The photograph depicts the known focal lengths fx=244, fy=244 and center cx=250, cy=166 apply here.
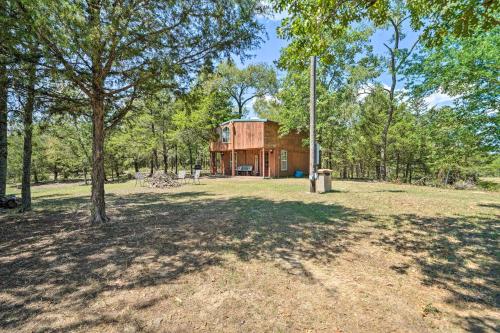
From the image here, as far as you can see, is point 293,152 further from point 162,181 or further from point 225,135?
point 162,181

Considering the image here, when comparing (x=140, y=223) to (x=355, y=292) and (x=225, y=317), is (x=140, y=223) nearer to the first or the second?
(x=225, y=317)

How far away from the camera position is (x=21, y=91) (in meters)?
6.11

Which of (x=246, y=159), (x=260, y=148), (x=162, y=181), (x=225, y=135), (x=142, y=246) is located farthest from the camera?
(x=246, y=159)

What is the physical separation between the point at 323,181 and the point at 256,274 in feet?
26.4

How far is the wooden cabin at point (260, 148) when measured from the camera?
19812 millimetres

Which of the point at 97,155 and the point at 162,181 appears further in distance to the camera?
the point at 162,181

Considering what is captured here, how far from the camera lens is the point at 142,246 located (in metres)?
4.60

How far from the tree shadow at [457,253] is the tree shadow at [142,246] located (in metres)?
0.94

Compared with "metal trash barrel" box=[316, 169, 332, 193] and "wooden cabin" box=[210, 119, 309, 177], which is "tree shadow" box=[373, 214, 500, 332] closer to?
"metal trash barrel" box=[316, 169, 332, 193]

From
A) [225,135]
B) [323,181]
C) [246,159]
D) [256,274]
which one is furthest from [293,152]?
[256,274]

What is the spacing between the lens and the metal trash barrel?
1080 cm

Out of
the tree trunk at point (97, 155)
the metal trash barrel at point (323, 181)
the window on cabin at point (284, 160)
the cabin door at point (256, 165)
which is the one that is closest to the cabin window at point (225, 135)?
the cabin door at point (256, 165)

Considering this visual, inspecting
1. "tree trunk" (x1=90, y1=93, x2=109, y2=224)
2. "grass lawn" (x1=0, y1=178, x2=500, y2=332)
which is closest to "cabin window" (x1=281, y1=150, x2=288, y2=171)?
"grass lawn" (x1=0, y1=178, x2=500, y2=332)

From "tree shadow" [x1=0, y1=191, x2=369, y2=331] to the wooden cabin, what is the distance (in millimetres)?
12644
